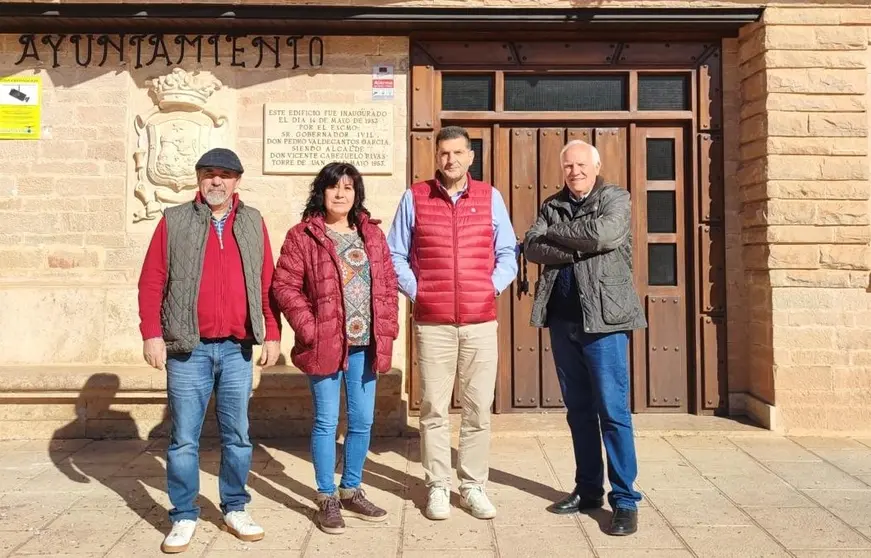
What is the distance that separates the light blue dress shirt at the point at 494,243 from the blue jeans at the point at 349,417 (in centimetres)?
48

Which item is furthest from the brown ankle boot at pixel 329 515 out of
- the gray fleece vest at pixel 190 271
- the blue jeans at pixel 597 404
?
the blue jeans at pixel 597 404

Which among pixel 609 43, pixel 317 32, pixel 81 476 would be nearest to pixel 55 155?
pixel 317 32

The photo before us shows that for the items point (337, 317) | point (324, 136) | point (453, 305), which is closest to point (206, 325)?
point (337, 317)

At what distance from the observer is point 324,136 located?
564 centimetres

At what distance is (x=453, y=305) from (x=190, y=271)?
1298mm

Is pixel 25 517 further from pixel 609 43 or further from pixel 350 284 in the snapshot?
pixel 609 43

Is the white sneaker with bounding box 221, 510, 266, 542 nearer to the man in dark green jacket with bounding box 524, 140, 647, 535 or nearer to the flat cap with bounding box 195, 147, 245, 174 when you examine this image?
the man in dark green jacket with bounding box 524, 140, 647, 535

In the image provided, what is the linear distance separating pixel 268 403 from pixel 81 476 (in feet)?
4.53

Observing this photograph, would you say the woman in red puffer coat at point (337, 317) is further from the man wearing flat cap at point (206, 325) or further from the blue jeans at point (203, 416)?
the blue jeans at point (203, 416)

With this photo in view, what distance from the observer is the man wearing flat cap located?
3.22 m

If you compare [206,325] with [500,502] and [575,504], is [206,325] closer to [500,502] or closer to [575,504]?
[500,502]

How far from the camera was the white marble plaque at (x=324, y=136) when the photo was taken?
221 inches

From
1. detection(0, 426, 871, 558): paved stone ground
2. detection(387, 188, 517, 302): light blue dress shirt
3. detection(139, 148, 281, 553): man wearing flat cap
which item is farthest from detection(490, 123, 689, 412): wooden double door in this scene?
detection(139, 148, 281, 553): man wearing flat cap

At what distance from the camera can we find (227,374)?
3.34m
